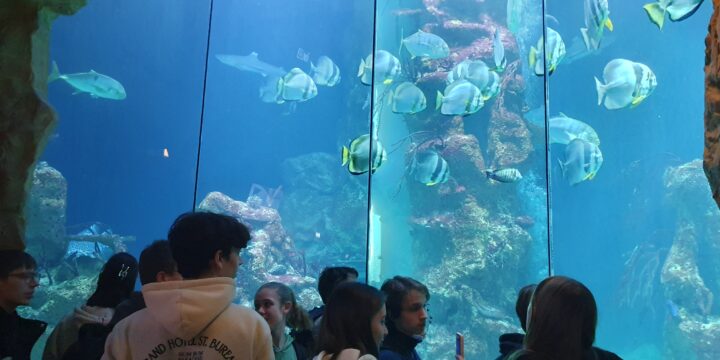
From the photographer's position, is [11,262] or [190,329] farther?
[11,262]

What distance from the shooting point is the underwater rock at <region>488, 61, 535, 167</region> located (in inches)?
456

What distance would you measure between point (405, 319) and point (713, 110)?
57.5 inches

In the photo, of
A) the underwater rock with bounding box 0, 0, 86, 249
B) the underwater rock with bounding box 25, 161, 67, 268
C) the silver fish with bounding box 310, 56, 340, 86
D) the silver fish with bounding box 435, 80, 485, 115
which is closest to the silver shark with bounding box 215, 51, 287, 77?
the underwater rock with bounding box 25, 161, 67, 268

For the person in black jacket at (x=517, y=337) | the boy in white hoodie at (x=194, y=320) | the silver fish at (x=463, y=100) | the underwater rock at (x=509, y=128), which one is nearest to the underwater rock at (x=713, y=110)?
the person in black jacket at (x=517, y=337)

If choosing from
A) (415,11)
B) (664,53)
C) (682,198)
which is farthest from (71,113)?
(664,53)

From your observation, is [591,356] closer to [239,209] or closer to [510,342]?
[510,342]

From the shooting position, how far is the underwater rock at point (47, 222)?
388 inches

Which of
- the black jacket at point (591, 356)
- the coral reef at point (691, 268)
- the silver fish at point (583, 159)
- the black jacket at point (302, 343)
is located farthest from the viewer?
the coral reef at point (691, 268)

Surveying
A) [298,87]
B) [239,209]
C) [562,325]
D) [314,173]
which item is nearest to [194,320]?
[562,325]

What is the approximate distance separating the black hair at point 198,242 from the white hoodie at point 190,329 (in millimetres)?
100

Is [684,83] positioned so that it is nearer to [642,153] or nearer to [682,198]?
[642,153]

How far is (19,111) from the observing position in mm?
2746

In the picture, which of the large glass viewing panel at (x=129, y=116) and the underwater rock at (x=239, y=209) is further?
the large glass viewing panel at (x=129, y=116)

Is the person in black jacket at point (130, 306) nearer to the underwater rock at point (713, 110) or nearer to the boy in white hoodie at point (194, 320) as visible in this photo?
the boy in white hoodie at point (194, 320)
